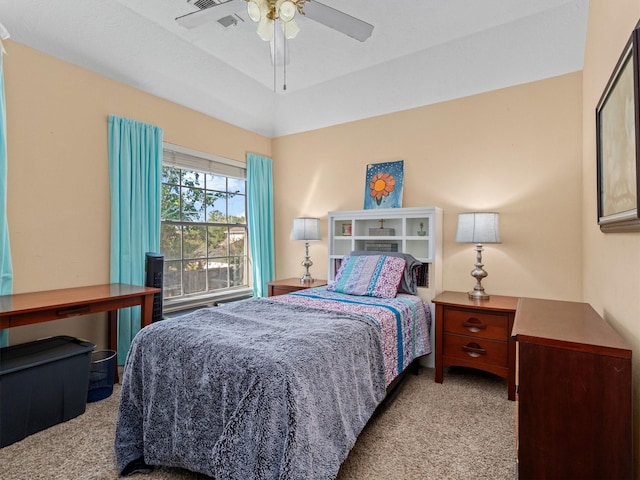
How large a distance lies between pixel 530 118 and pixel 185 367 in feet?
10.9

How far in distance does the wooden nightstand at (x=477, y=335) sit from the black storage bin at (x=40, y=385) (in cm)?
268

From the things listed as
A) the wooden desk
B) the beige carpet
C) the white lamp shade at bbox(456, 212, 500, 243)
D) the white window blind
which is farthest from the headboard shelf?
the wooden desk

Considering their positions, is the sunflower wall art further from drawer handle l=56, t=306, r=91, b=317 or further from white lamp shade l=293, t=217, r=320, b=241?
drawer handle l=56, t=306, r=91, b=317

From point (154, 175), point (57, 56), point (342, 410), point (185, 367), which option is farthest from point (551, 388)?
point (57, 56)

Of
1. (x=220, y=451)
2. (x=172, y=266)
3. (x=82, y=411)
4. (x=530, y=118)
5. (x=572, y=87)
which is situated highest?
(x=572, y=87)

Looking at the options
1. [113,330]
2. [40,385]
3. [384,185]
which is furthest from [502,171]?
[40,385]

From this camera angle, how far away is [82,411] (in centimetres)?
223

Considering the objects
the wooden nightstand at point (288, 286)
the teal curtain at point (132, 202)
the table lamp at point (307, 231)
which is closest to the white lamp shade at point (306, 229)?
the table lamp at point (307, 231)

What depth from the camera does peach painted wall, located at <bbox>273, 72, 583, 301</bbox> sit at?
276 cm

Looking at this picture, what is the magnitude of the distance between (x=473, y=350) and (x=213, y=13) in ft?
9.72

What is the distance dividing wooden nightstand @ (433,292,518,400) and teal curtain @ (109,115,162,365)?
272 cm

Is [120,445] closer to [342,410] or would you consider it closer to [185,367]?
[185,367]

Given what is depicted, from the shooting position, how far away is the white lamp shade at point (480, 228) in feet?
9.07

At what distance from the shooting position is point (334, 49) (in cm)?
294
